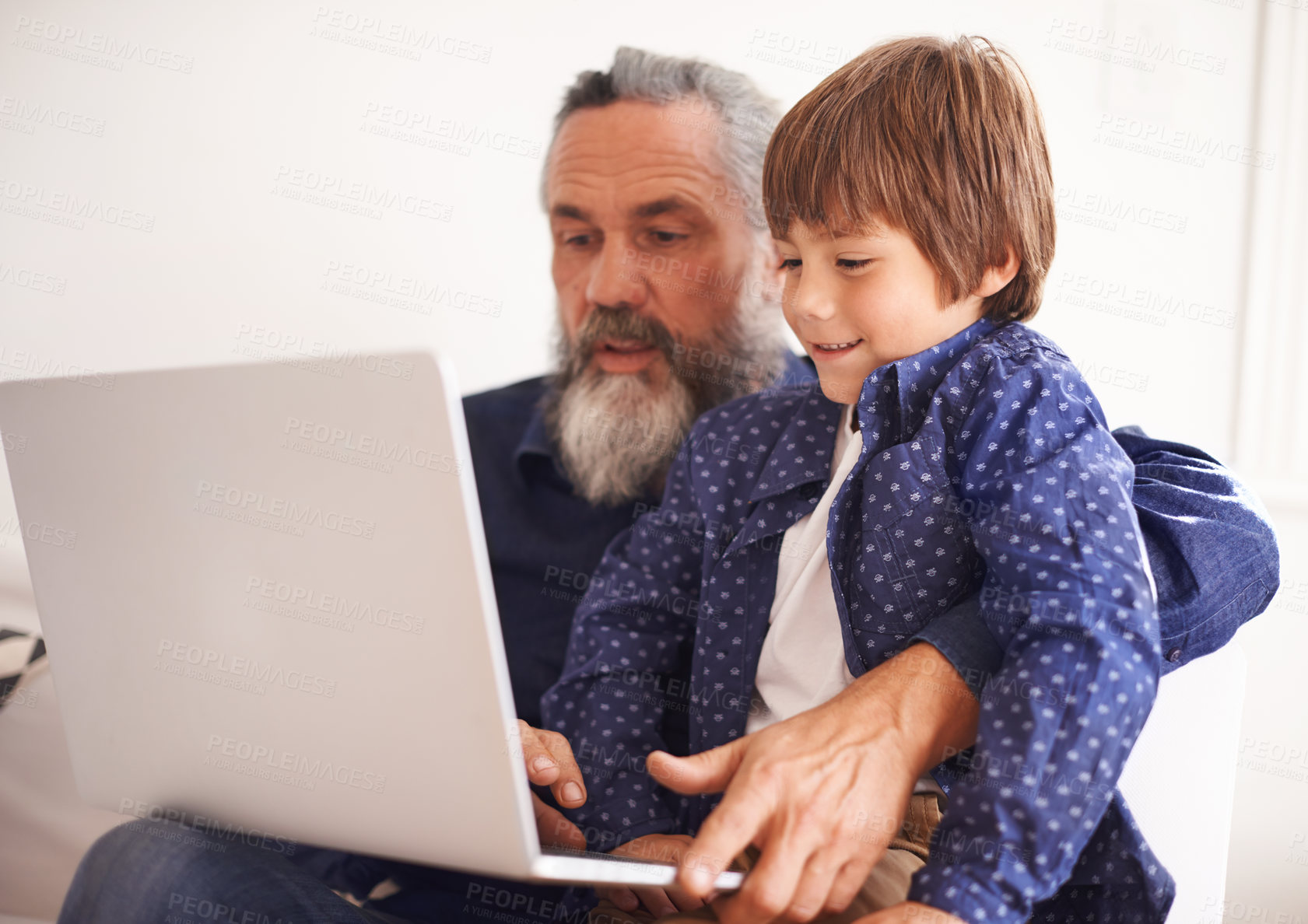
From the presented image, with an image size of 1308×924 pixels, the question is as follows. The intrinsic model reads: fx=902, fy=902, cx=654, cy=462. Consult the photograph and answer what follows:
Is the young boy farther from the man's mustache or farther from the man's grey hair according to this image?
the man's grey hair

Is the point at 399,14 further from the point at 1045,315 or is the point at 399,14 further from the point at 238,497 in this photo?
the point at 238,497

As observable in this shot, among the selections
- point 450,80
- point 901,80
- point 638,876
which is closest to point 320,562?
point 638,876

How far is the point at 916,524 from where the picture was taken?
0.95 meters

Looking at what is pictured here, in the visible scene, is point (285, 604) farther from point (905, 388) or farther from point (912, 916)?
point (905, 388)

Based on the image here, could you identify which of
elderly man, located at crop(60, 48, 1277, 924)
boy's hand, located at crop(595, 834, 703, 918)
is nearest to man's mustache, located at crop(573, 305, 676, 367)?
elderly man, located at crop(60, 48, 1277, 924)

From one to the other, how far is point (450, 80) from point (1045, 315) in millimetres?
1464

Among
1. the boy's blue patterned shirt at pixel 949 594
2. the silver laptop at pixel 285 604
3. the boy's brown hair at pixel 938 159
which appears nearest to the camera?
the silver laptop at pixel 285 604

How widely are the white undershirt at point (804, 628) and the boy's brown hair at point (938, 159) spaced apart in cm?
27

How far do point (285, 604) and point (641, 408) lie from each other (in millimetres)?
1037

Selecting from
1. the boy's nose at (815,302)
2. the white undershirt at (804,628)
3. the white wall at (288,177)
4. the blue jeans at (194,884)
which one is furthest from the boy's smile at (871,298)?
the white wall at (288,177)

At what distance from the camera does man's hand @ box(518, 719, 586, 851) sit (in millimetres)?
1091

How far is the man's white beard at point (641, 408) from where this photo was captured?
166cm

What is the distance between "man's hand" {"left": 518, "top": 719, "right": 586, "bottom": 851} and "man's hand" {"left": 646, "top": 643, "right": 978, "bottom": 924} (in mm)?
326

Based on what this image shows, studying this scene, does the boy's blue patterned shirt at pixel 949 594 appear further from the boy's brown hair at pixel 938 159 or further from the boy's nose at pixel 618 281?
the boy's nose at pixel 618 281
